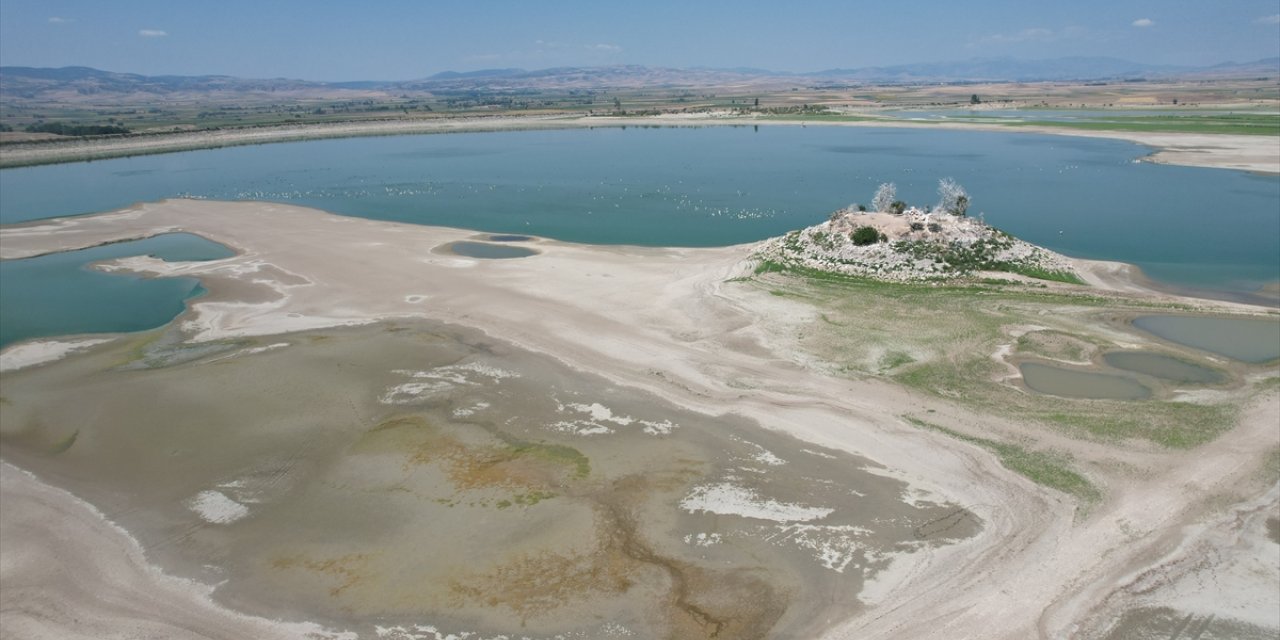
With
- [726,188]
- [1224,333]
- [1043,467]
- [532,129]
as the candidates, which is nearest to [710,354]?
[1043,467]

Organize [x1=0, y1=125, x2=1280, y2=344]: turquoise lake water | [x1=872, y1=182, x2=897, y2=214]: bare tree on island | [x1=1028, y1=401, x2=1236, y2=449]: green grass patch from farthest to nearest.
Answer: [x1=872, y1=182, x2=897, y2=214]: bare tree on island → [x1=0, y1=125, x2=1280, y2=344]: turquoise lake water → [x1=1028, y1=401, x2=1236, y2=449]: green grass patch

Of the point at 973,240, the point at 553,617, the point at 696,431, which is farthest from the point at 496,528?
the point at 973,240

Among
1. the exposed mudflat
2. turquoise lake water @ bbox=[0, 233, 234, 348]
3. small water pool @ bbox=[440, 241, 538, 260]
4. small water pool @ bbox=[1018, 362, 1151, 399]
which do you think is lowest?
the exposed mudflat

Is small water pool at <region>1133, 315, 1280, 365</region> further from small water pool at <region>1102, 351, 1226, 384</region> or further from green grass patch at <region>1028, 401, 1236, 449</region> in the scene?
green grass patch at <region>1028, 401, 1236, 449</region>

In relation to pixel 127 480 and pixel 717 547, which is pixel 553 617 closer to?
pixel 717 547

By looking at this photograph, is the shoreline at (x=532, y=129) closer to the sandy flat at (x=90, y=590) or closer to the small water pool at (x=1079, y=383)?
the small water pool at (x=1079, y=383)

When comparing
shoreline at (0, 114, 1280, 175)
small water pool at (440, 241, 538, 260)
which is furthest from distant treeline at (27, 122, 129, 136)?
small water pool at (440, 241, 538, 260)

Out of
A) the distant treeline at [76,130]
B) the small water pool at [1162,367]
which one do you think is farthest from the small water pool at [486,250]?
the distant treeline at [76,130]
